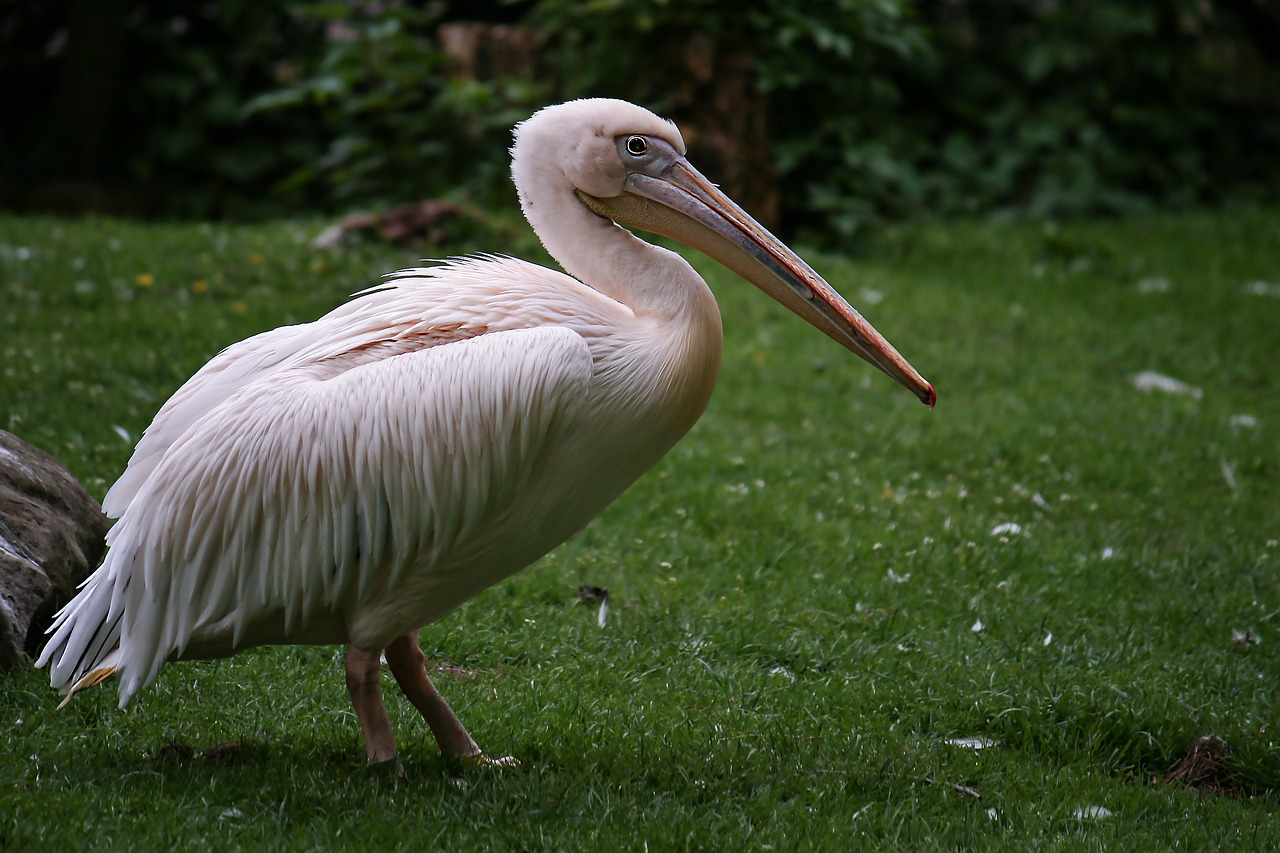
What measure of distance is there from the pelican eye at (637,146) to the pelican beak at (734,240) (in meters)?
0.06

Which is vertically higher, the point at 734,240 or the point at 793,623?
the point at 734,240

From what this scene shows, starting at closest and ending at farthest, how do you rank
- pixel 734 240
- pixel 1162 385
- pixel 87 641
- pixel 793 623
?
1. pixel 87 641
2. pixel 734 240
3. pixel 793 623
4. pixel 1162 385

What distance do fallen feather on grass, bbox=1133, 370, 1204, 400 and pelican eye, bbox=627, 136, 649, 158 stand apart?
5.13m

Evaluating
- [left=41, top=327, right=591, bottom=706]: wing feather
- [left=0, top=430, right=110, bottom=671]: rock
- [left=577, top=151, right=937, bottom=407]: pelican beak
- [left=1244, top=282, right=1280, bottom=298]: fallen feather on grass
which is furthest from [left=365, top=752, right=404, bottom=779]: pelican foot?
[left=1244, top=282, right=1280, bottom=298]: fallen feather on grass

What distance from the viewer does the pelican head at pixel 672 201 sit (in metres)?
3.71

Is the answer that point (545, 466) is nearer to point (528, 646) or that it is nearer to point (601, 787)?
Answer: point (601, 787)

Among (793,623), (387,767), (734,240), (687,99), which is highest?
(734,240)

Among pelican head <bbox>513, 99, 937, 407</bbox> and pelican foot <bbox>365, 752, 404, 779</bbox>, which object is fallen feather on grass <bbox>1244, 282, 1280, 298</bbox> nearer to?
pelican head <bbox>513, 99, 937, 407</bbox>

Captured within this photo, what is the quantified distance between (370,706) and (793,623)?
1.86 meters

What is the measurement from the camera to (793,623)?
15.9ft

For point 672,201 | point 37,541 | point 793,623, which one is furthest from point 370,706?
point 793,623

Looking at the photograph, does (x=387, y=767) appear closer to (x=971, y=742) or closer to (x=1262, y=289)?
(x=971, y=742)

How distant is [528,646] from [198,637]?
54.2 inches

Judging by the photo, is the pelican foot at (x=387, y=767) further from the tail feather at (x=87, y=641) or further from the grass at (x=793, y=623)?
the tail feather at (x=87, y=641)
